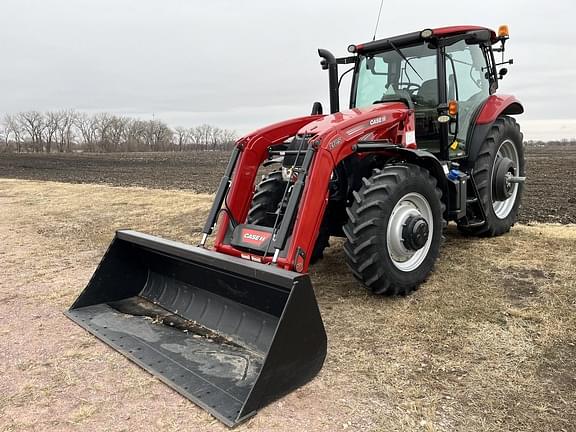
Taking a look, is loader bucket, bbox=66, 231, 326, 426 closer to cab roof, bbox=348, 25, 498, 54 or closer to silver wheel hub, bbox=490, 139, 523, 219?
cab roof, bbox=348, 25, 498, 54

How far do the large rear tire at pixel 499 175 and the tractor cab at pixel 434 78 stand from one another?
0.97 feet

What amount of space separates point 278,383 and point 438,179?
9.26ft

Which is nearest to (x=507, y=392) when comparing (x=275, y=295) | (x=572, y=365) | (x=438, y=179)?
(x=572, y=365)

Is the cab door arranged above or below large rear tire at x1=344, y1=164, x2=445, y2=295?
above

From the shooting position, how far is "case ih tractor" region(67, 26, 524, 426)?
3.05m

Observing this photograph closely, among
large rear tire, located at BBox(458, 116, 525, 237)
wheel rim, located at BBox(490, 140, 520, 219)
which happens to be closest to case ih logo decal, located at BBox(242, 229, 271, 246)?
large rear tire, located at BBox(458, 116, 525, 237)

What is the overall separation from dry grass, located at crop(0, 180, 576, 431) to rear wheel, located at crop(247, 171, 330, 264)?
835 millimetres

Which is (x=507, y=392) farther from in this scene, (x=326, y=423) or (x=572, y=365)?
(x=326, y=423)

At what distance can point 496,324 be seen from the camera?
380 centimetres

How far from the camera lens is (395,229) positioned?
13.7 feet

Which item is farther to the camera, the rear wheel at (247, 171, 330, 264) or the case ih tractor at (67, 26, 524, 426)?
the rear wheel at (247, 171, 330, 264)

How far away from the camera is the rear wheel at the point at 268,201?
476 cm

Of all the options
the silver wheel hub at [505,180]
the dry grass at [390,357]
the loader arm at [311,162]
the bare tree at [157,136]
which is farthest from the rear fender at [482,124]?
the bare tree at [157,136]

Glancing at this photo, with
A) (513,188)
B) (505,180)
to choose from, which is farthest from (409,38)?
(513,188)
